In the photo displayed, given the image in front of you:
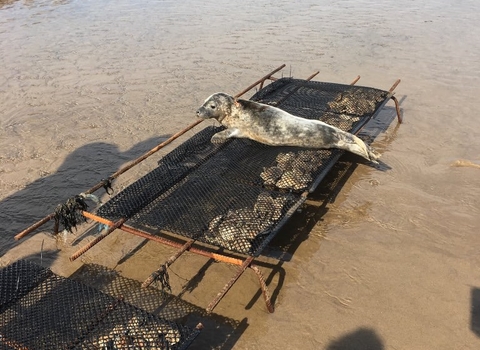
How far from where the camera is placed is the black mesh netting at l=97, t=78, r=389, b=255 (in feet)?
13.8

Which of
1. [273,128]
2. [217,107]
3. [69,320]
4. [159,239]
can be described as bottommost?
[69,320]

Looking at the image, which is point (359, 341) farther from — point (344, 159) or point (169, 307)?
point (344, 159)

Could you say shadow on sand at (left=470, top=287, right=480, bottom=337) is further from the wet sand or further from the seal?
the seal

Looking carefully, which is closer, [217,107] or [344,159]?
[217,107]

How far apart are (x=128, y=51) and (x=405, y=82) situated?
8.51 metres

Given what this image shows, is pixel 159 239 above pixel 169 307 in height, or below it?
above

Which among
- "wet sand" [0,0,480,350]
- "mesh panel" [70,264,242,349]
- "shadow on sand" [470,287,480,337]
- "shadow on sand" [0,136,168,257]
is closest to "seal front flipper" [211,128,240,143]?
"wet sand" [0,0,480,350]

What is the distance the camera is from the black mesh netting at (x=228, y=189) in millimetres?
4219

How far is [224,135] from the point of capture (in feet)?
20.7

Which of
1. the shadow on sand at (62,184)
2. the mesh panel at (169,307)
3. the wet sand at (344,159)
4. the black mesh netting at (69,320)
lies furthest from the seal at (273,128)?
the black mesh netting at (69,320)

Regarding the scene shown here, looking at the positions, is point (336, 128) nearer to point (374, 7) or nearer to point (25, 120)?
point (25, 120)

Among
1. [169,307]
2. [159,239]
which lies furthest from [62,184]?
[169,307]

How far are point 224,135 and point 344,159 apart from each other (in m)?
2.20

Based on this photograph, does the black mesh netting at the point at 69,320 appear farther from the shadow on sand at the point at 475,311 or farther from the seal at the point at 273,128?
the seal at the point at 273,128
